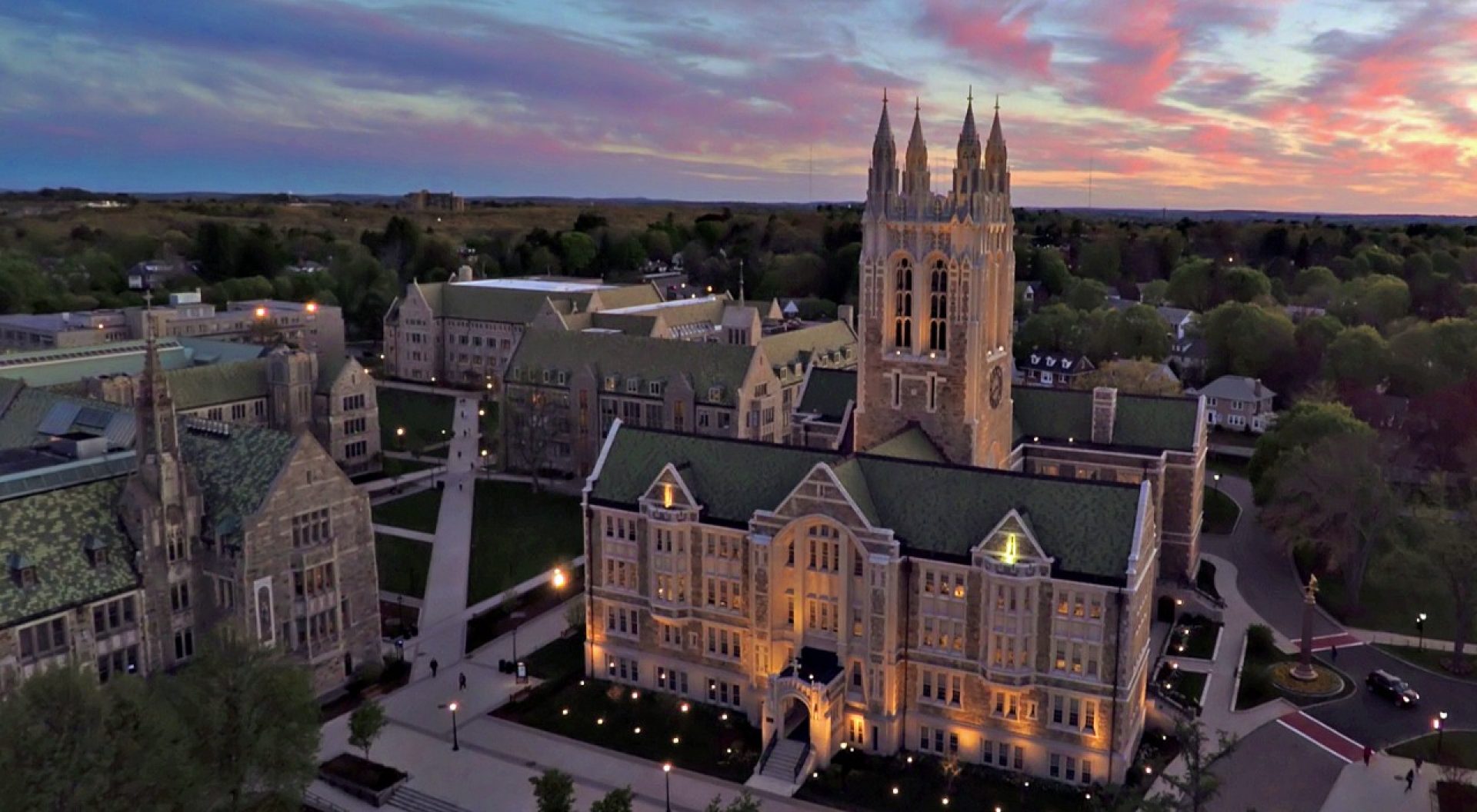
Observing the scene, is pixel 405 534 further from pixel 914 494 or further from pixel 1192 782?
pixel 1192 782

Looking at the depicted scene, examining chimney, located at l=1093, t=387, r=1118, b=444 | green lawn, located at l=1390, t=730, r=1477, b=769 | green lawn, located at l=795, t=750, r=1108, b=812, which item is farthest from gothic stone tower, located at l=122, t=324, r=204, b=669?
green lawn, located at l=1390, t=730, r=1477, b=769

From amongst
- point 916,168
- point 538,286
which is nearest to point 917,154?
point 916,168

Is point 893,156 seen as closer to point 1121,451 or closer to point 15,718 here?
point 1121,451

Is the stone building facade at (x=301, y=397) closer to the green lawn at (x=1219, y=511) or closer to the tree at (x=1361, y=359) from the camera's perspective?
the green lawn at (x=1219, y=511)

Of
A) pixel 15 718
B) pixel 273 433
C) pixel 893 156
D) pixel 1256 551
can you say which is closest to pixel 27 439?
pixel 273 433

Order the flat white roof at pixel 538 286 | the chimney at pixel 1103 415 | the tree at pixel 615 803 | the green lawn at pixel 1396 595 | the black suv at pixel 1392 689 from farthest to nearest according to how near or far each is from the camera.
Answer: the flat white roof at pixel 538 286, the chimney at pixel 1103 415, the green lawn at pixel 1396 595, the black suv at pixel 1392 689, the tree at pixel 615 803

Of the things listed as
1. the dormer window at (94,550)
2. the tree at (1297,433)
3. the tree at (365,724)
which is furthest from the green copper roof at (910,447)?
the dormer window at (94,550)
